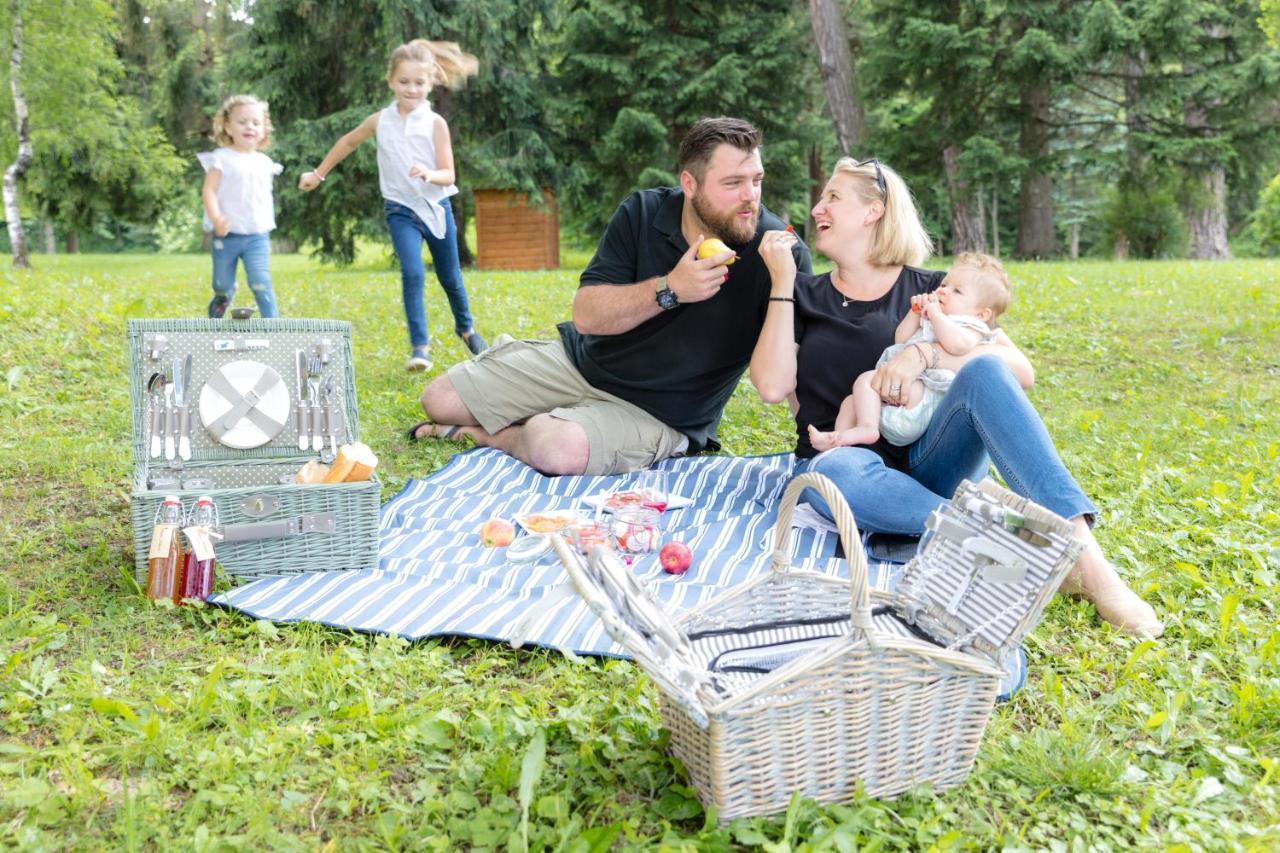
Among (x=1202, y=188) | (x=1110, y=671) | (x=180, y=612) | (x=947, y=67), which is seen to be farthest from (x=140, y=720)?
(x=1202, y=188)

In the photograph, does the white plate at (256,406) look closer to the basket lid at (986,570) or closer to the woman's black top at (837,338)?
the woman's black top at (837,338)

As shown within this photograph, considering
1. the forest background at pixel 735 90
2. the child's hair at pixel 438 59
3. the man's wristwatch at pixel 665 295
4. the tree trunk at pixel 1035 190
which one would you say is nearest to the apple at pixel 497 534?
the man's wristwatch at pixel 665 295

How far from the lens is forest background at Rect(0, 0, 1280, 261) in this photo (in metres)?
15.0

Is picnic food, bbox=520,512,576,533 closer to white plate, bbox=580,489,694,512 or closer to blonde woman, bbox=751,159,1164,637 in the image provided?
white plate, bbox=580,489,694,512

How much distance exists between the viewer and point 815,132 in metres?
17.3

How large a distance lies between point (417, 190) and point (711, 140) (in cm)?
284

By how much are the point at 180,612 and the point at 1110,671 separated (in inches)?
96.8

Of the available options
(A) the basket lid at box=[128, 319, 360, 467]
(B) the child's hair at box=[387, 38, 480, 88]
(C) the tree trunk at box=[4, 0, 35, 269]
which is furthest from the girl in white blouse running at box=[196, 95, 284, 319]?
(C) the tree trunk at box=[4, 0, 35, 269]

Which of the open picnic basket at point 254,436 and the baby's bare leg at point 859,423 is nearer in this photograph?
the open picnic basket at point 254,436

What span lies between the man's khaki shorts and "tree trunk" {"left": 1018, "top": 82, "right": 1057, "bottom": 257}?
13.6 m

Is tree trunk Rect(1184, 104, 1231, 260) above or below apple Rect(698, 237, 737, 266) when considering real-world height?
above

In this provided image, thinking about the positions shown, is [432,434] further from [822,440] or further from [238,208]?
[238,208]

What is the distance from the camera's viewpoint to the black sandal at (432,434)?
4805 mm

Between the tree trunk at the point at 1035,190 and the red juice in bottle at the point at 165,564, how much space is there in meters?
15.7
